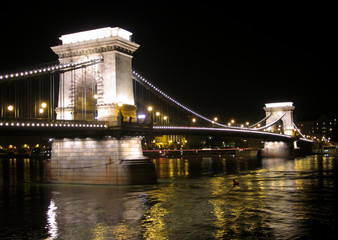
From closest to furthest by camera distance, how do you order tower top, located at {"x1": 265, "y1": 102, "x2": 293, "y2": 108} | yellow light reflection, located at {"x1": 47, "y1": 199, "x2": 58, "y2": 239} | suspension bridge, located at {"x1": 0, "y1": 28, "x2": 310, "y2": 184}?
yellow light reflection, located at {"x1": 47, "y1": 199, "x2": 58, "y2": 239}, suspension bridge, located at {"x1": 0, "y1": 28, "x2": 310, "y2": 184}, tower top, located at {"x1": 265, "y1": 102, "x2": 293, "y2": 108}

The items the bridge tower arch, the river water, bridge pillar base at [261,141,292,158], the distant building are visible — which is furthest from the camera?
the distant building

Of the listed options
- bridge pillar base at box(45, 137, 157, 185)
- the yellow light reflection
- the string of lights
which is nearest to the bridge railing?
bridge pillar base at box(45, 137, 157, 185)

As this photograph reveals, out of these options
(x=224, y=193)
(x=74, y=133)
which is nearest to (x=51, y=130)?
(x=74, y=133)

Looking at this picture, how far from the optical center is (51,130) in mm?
27875

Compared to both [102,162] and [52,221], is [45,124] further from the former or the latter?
[52,221]

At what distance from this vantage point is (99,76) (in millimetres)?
34719

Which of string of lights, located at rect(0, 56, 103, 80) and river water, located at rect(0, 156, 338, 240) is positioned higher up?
string of lights, located at rect(0, 56, 103, 80)

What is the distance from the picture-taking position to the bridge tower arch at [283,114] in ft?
329

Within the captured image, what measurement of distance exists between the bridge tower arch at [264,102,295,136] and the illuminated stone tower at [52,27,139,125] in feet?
230

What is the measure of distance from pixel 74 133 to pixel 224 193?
11.3m

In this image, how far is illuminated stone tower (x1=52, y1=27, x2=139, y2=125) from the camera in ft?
112

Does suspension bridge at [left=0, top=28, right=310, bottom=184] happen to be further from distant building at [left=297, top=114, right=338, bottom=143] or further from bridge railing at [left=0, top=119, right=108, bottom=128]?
distant building at [left=297, top=114, right=338, bottom=143]

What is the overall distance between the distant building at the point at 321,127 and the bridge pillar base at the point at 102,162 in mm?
162459

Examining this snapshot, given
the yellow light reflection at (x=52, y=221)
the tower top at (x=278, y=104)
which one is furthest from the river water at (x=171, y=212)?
the tower top at (x=278, y=104)
